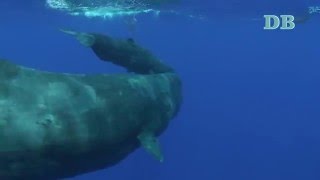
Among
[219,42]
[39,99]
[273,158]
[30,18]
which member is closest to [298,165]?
[273,158]

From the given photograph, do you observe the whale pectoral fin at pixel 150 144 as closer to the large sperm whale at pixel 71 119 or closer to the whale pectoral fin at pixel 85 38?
the large sperm whale at pixel 71 119

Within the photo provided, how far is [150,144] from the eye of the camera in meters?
8.77

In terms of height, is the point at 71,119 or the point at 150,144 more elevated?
the point at 71,119

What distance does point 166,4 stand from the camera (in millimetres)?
23703

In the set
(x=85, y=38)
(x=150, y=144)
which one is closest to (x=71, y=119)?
(x=150, y=144)

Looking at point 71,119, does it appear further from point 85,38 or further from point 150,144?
point 85,38

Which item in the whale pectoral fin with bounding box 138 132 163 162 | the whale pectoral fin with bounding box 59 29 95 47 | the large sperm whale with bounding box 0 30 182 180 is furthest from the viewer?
the whale pectoral fin with bounding box 59 29 95 47

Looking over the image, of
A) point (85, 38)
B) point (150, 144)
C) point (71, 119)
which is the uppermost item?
point (85, 38)

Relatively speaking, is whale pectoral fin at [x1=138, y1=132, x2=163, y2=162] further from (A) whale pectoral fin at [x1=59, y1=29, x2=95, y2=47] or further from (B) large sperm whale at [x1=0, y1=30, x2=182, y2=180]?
(A) whale pectoral fin at [x1=59, y1=29, x2=95, y2=47]

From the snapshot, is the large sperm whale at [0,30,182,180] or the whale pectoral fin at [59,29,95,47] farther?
the whale pectoral fin at [59,29,95,47]

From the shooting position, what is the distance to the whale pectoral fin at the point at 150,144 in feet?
28.2

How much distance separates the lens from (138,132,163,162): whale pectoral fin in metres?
8.60

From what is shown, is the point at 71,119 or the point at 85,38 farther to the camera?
the point at 85,38

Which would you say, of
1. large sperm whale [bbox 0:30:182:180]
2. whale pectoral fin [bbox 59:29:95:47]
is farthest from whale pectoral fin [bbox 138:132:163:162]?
whale pectoral fin [bbox 59:29:95:47]
